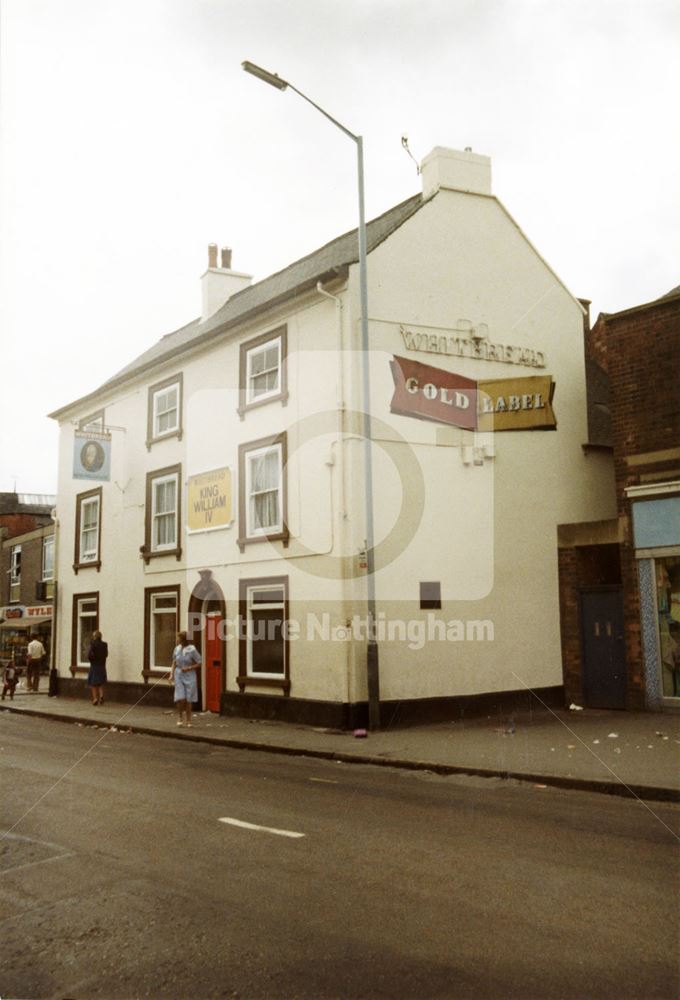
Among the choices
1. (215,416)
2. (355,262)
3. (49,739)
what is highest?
(355,262)

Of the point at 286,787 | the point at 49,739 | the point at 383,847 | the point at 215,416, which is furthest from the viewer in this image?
the point at 215,416

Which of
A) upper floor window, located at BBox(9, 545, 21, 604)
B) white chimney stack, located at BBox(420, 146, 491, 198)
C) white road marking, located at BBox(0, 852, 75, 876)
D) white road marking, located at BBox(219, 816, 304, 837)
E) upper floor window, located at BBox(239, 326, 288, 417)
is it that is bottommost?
white road marking, located at BBox(219, 816, 304, 837)

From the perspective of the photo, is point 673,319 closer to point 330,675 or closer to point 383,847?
point 330,675

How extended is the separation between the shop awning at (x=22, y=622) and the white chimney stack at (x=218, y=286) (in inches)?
935

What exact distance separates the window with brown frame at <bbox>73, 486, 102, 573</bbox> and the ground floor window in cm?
1578

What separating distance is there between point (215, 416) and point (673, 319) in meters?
10.3

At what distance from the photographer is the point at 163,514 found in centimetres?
2208

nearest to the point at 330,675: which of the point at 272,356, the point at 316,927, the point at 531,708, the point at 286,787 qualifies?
the point at 531,708

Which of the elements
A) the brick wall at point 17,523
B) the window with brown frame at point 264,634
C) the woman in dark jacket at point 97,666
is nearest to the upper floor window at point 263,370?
the window with brown frame at point 264,634

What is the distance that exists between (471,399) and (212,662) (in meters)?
8.34

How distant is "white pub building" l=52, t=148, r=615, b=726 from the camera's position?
53.3 feet

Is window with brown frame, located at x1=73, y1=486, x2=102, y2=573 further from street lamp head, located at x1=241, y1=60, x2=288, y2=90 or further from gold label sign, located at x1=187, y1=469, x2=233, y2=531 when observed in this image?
street lamp head, located at x1=241, y1=60, x2=288, y2=90

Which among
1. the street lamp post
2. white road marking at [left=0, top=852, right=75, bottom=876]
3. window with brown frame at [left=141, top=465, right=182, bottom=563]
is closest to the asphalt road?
white road marking at [left=0, top=852, right=75, bottom=876]

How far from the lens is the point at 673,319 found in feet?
53.1
